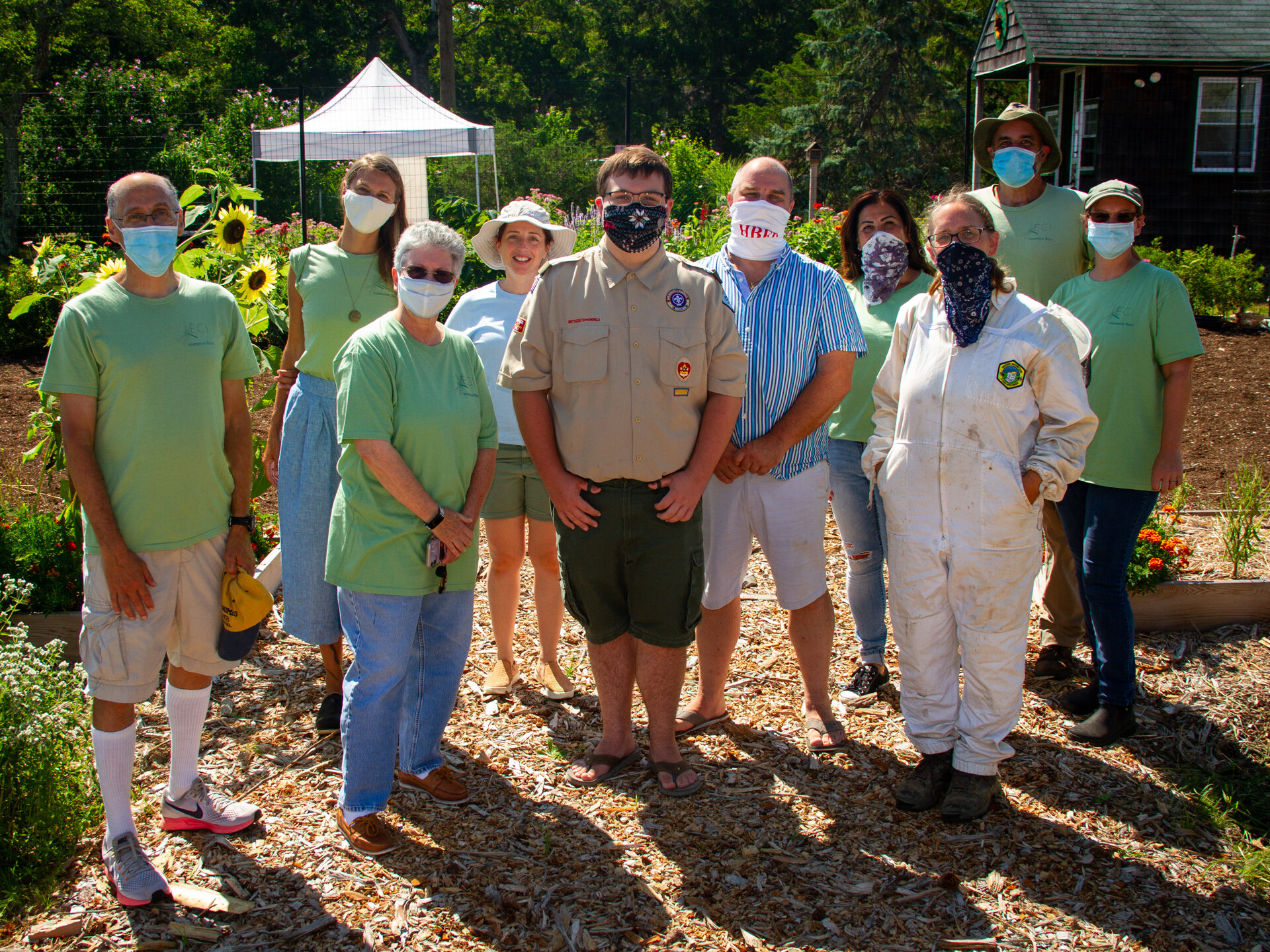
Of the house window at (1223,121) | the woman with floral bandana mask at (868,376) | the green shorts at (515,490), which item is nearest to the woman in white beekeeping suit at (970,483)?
the woman with floral bandana mask at (868,376)

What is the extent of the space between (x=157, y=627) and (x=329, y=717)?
1154 mm

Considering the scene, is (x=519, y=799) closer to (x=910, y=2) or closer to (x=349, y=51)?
(x=910, y=2)

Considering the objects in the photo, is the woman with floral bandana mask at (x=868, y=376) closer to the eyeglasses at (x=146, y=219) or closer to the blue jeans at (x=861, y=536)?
the blue jeans at (x=861, y=536)

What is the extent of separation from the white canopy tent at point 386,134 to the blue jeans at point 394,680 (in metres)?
13.3

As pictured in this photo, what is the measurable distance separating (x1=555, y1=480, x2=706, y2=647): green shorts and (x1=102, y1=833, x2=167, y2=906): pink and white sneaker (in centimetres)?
160

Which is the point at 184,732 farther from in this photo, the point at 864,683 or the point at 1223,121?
the point at 1223,121

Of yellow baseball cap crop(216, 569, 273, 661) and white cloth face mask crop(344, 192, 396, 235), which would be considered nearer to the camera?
yellow baseball cap crop(216, 569, 273, 661)

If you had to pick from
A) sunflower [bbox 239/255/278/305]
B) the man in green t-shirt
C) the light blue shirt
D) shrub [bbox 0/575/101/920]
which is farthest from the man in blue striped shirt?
sunflower [bbox 239/255/278/305]

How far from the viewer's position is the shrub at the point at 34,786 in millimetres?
3229

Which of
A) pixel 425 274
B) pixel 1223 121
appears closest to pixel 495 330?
pixel 425 274

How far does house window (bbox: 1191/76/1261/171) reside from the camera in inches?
703

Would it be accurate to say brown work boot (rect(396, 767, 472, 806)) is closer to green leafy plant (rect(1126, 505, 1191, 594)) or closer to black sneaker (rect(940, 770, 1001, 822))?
black sneaker (rect(940, 770, 1001, 822))

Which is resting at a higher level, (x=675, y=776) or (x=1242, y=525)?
(x=1242, y=525)

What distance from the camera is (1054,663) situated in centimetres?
467
